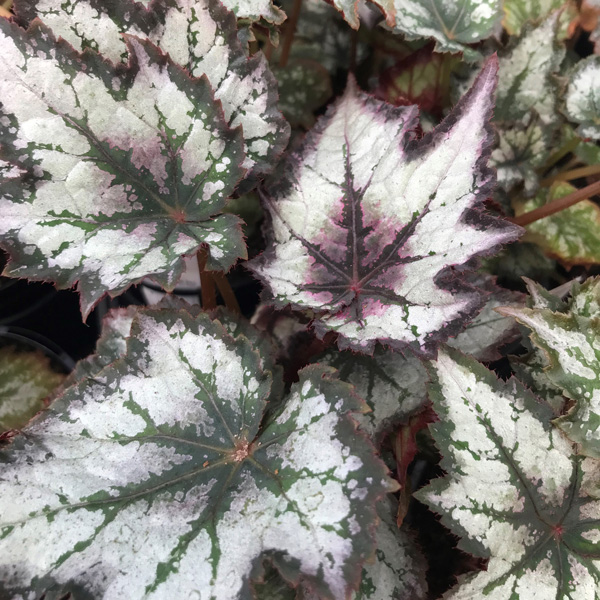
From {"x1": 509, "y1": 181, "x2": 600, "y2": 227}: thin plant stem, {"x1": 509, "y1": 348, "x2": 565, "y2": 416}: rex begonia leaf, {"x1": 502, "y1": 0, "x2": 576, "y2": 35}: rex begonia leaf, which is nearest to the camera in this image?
{"x1": 509, "y1": 348, "x2": 565, "y2": 416}: rex begonia leaf

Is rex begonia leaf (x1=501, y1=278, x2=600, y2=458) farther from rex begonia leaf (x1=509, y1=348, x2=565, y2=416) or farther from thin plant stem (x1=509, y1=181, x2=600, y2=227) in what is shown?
thin plant stem (x1=509, y1=181, x2=600, y2=227)

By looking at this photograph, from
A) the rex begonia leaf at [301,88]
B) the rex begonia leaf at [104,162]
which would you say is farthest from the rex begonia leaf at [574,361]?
the rex begonia leaf at [301,88]

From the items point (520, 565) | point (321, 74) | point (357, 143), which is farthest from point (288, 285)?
point (321, 74)

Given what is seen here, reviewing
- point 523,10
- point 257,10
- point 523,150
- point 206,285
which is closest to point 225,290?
point 206,285

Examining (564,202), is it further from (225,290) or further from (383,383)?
(225,290)

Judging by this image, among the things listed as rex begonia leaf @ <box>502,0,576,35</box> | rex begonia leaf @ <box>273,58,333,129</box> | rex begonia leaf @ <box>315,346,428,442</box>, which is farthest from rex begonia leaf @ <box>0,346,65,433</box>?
rex begonia leaf @ <box>502,0,576,35</box>
